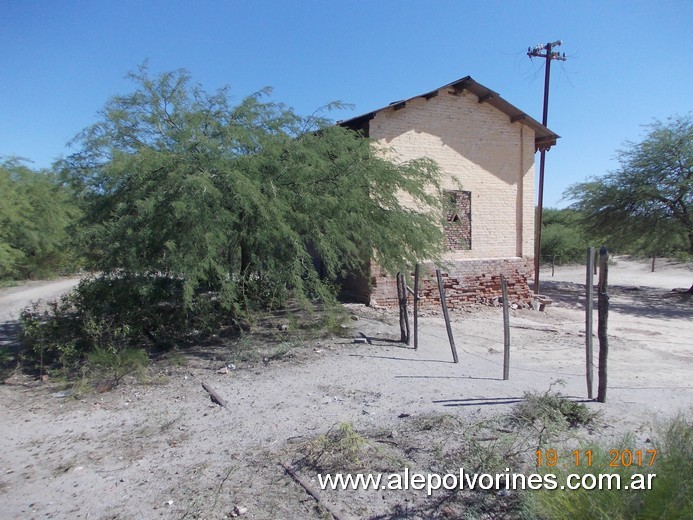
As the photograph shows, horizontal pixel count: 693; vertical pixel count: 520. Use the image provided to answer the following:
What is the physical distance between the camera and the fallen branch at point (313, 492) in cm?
365

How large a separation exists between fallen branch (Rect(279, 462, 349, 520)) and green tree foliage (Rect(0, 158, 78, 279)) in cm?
1784

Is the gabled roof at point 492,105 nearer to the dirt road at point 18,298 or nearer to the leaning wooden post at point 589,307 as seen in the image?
the leaning wooden post at point 589,307

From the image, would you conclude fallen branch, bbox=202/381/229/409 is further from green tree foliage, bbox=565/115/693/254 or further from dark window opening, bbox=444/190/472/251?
green tree foliage, bbox=565/115/693/254

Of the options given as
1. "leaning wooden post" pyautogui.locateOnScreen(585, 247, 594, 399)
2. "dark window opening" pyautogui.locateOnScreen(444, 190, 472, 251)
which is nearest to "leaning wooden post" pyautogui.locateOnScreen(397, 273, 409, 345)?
"leaning wooden post" pyautogui.locateOnScreen(585, 247, 594, 399)

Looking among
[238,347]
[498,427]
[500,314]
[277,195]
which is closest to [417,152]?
[500,314]

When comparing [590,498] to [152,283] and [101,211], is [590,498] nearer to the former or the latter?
[152,283]

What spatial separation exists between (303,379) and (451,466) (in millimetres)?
3294

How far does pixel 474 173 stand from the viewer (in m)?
14.0

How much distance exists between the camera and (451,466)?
4.17m

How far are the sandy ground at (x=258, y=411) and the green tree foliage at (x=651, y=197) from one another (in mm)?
10015

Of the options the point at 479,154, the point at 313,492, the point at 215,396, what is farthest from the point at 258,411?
the point at 479,154

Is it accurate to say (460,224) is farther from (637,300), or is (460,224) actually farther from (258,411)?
(258,411)

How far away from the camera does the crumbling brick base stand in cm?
1262
